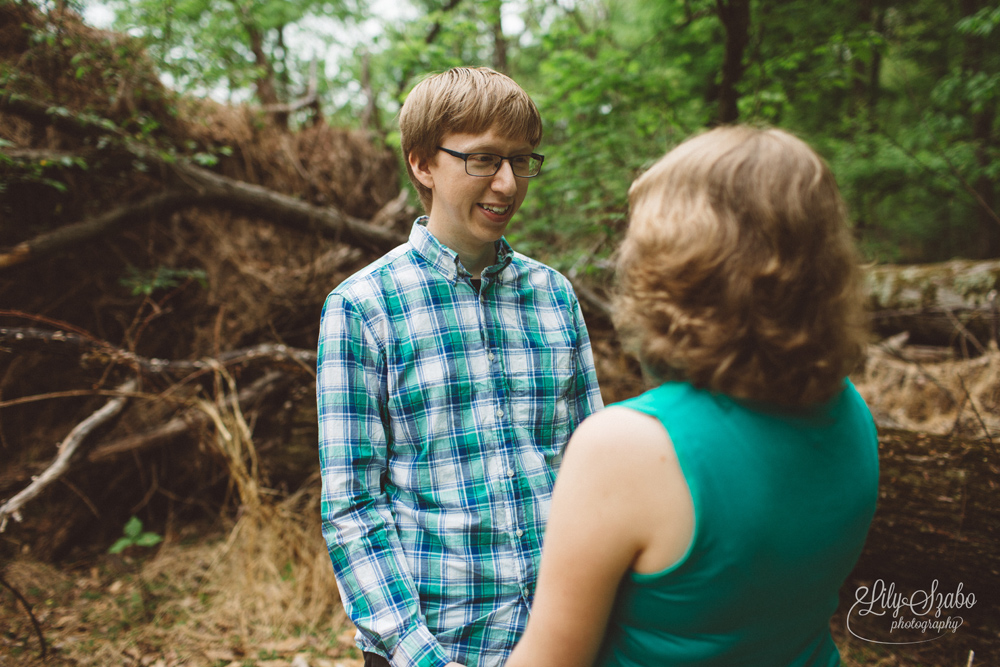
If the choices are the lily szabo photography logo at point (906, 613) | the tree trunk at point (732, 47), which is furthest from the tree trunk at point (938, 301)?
the lily szabo photography logo at point (906, 613)

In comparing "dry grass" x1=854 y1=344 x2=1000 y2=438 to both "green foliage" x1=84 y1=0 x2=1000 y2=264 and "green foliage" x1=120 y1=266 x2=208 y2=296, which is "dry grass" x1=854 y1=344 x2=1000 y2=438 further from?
"green foliage" x1=120 y1=266 x2=208 y2=296

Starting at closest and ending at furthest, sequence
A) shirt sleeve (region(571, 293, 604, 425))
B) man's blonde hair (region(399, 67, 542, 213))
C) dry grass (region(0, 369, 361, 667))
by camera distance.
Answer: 1. man's blonde hair (region(399, 67, 542, 213))
2. shirt sleeve (region(571, 293, 604, 425))
3. dry grass (region(0, 369, 361, 667))

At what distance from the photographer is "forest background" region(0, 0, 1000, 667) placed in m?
2.68

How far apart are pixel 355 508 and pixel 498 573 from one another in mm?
384

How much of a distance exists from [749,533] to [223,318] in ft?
14.3

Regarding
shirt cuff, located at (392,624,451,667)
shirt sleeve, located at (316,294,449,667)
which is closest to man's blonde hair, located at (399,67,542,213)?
shirt sleeve, located at (316,294,449,667)

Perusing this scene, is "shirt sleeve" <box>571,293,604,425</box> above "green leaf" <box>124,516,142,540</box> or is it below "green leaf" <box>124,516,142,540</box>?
above

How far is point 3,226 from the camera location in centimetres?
338

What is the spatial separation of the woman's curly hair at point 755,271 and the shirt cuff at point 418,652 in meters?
0.83

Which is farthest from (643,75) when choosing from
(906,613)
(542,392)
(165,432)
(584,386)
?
(165,432)

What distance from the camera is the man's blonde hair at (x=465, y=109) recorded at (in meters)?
1.39

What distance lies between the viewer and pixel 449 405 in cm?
132

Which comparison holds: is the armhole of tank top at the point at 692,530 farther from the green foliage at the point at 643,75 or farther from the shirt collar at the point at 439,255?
the green foliage at the point at 643,75

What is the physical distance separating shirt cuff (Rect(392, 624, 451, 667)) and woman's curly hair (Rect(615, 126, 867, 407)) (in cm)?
83
